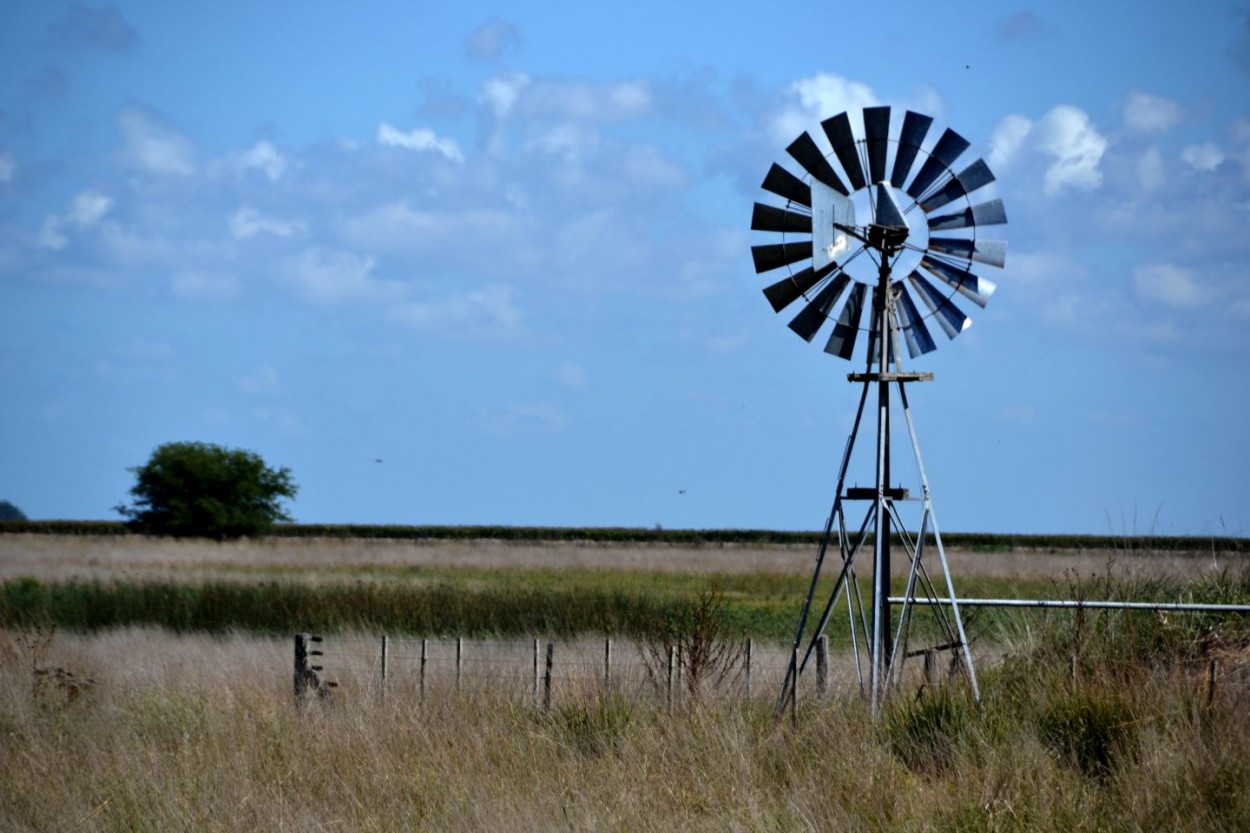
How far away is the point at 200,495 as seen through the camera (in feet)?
232

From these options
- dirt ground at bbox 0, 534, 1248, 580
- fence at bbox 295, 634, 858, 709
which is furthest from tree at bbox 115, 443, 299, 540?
fence at bbox 295, 634, 858, 709

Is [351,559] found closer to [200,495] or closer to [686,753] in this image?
[200,495]

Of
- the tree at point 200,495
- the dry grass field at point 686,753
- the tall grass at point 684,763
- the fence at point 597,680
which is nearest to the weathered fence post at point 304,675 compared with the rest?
the fence at point 597,680

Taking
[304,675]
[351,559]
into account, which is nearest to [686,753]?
[304,675]

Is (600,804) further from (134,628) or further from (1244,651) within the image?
(134,628)

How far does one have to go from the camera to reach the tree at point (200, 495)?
70.2 meters

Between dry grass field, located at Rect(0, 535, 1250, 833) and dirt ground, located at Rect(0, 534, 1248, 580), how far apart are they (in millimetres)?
27019

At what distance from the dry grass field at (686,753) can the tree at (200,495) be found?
59228mm

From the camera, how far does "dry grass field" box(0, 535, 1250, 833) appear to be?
748 cm

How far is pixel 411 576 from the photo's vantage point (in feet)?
142

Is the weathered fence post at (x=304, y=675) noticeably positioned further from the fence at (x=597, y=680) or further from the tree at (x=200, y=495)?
the tree at (x=200, y=495)

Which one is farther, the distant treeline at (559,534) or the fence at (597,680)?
the distant treeline at (559,534)

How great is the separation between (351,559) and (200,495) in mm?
23220

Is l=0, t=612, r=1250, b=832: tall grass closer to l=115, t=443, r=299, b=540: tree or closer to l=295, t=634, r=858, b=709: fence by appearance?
l=295, t=634, r=858, b=709: fence
